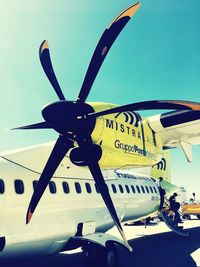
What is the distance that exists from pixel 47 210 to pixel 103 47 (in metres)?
5.03

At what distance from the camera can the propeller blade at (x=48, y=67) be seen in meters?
8.44

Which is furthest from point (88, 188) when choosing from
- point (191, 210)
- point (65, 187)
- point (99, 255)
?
point (191, 210)

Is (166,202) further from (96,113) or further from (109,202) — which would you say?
(96,113)

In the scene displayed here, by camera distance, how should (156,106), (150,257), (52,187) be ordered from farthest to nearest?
1. (150,257)
2. (52,187)
3. (156,106)

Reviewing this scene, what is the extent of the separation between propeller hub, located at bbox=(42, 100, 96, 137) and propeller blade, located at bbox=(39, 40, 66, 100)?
114 centimetres

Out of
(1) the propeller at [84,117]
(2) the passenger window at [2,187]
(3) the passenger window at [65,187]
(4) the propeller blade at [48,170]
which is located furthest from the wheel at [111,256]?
(2) the passenger window at [2,187]

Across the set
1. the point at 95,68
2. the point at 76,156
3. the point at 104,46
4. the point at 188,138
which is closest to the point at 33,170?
the point at 76,156

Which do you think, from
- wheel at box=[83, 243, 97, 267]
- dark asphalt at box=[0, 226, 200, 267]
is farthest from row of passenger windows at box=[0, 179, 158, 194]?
dark asphalt at box=[0, 226, 200, 267]

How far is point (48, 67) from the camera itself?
8.55m

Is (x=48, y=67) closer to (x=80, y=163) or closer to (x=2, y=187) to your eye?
(x=80, y=163)

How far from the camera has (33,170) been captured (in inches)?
341

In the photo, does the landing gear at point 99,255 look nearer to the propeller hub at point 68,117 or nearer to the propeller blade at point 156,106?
the propeller hub at point 68,117

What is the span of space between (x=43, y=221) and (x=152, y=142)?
435 centimetres

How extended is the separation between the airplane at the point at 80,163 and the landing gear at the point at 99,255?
0.10 feet
